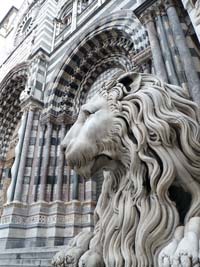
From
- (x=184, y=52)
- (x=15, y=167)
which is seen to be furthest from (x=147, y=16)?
(x=15, y=167)

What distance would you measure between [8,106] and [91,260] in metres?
8.37

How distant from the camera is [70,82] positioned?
594 cm

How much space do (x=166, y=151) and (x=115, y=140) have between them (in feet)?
0.78

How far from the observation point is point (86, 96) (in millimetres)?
5906

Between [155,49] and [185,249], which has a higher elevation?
[155,49]

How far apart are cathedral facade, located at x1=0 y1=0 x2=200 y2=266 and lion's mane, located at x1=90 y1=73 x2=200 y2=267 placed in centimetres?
129

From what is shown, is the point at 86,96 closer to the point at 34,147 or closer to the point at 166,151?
the point at 34,147

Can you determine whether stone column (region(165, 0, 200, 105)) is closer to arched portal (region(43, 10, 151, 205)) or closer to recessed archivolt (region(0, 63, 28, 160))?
arched portal (region(43, 10, 151, 205))

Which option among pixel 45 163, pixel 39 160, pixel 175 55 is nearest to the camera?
pixel 175 55

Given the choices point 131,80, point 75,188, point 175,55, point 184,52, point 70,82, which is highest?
point 70,82

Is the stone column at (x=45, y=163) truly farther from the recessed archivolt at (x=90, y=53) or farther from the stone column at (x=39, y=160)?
the recessed archivolt at (x=90, y=53)

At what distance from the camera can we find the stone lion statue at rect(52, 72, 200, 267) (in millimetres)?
797

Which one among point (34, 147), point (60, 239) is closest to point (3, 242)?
point (60, 239)

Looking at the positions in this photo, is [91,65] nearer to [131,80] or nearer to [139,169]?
[131,80]
